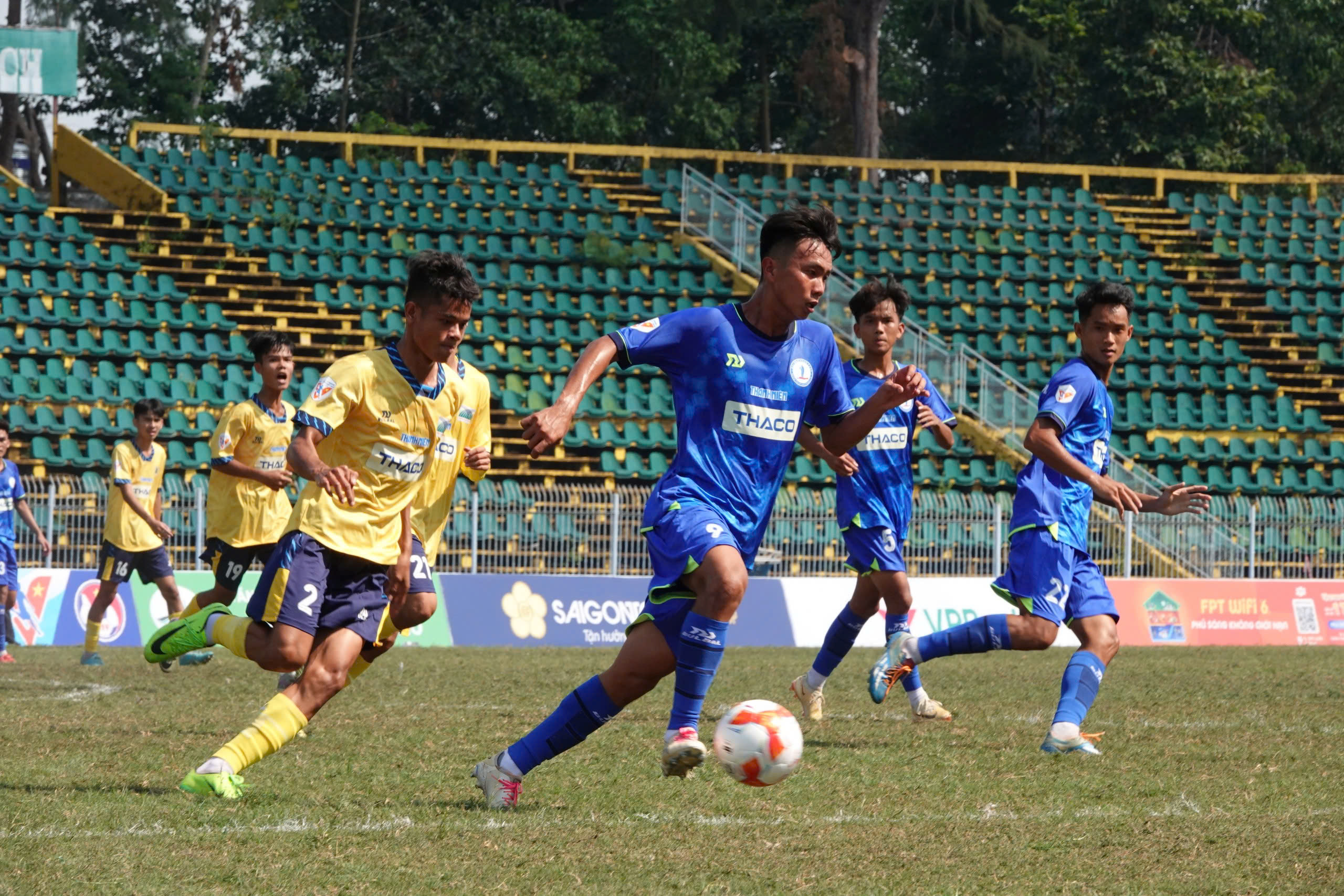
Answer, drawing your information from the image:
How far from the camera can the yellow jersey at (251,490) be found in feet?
35.8

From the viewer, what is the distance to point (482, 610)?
17.5 meters

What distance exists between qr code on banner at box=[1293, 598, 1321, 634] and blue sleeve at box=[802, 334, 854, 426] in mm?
14531

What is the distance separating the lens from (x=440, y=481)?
25.6ft

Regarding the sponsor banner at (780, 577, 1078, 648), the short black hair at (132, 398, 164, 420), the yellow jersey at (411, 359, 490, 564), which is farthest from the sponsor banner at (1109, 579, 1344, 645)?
the yellow jersey at (411, 359, 490, 564)

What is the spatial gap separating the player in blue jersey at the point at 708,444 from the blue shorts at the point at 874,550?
3542 mm

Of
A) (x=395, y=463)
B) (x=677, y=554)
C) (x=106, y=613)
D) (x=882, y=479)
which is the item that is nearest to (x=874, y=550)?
(x=882, y=479)

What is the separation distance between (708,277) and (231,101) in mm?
20199

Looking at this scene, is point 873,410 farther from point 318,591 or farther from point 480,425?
point 480,425

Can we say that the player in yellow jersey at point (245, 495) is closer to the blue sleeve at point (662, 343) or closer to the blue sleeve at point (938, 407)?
the blue sleeve at point (938, 407)

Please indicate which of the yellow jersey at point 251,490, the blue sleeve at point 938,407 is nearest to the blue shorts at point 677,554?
the blue sleeve at point 938,407

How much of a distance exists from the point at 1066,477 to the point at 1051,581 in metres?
0.52

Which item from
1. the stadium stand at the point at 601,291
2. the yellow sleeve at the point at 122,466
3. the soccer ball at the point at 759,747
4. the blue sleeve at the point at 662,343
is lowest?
the soccer ball at the point at 759,747

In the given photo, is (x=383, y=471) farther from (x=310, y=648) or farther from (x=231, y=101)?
(x=231, y=101)

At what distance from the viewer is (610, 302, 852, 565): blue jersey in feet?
18.7
